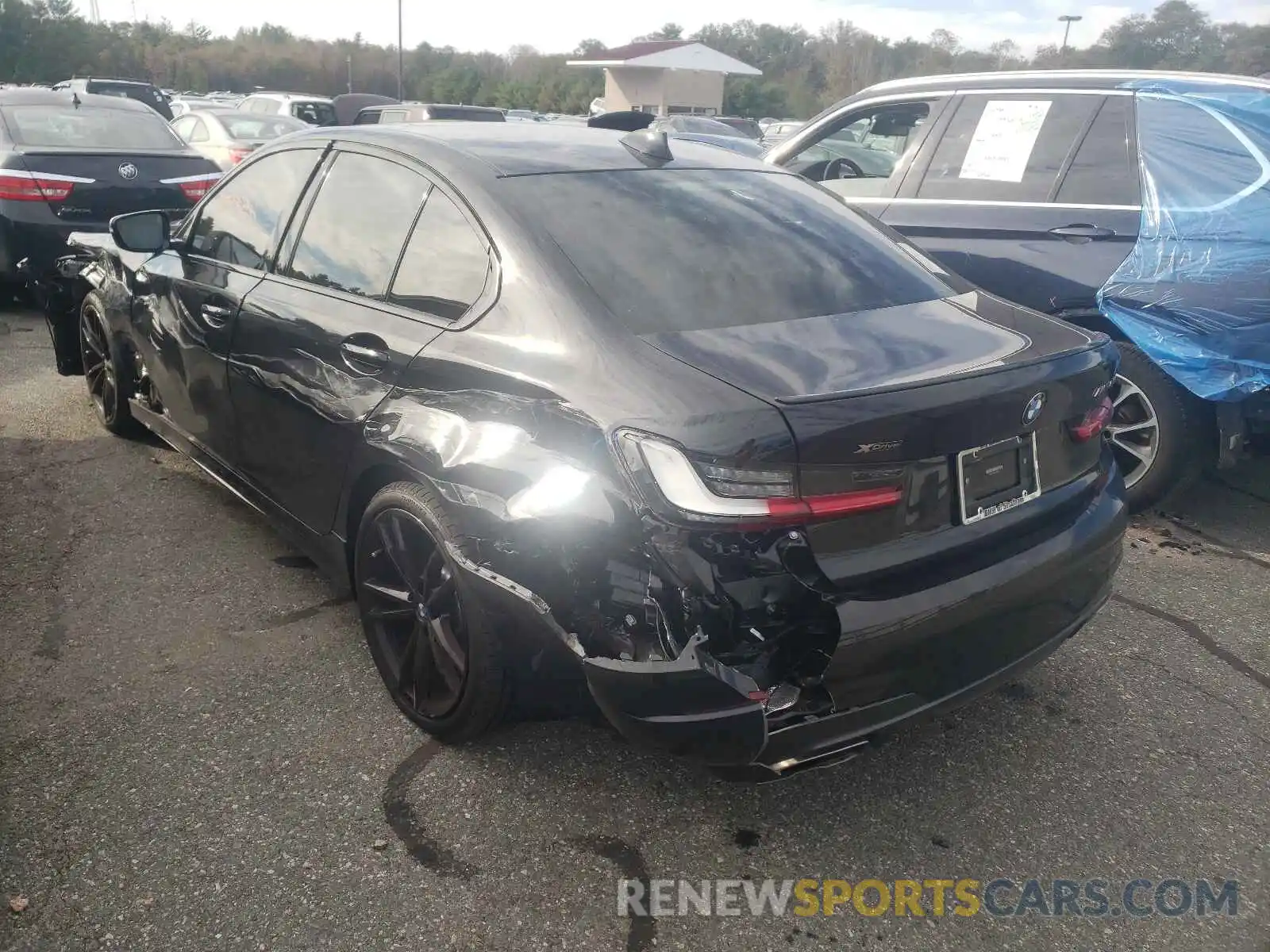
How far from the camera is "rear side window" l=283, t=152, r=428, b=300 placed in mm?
2850

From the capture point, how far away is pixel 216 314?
3.50 m

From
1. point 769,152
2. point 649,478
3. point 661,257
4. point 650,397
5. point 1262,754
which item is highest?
point 769,152

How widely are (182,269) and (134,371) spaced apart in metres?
1.01

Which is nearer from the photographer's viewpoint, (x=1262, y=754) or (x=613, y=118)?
(x=1262, y=754)

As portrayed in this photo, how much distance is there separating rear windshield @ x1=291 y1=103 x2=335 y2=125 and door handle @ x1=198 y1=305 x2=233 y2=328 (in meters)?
16.1

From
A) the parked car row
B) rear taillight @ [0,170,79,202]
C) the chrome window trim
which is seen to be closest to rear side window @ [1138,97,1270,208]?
the chrome window trim

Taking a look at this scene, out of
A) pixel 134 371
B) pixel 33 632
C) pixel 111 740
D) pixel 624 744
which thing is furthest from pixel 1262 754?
pixel 134 371

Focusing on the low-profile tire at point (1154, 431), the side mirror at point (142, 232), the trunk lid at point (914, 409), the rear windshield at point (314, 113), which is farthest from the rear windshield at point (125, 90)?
the trunk lid at point (914, 409)

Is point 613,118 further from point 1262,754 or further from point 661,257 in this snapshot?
point 1262,754

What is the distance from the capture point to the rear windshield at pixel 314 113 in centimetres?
1834

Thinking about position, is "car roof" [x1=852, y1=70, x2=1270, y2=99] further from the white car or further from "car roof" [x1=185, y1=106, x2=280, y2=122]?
the white car

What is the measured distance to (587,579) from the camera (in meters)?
2.09

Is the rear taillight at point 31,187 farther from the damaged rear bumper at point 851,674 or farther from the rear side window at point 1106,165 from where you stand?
the rear side window at point 1106,165

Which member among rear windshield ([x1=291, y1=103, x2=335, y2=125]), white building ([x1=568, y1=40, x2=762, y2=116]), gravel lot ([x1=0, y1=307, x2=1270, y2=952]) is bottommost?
gravel lot ([x1=0, y1=307, x2=1270, y2=952])
